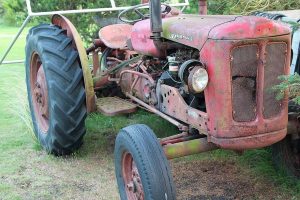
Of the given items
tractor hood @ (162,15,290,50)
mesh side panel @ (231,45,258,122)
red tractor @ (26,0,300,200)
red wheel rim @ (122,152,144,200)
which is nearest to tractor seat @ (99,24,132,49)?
red tractor @ (26,0,300,200)

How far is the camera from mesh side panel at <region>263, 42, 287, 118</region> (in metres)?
3.01

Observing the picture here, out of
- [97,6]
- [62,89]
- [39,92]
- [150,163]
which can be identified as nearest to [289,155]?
[150,163]

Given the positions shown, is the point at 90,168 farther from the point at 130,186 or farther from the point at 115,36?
the point at 115,36

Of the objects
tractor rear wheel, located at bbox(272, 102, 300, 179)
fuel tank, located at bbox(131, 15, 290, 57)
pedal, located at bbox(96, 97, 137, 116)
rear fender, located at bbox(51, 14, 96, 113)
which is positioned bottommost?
tractor rear wheel, located at bbox(272, 102, 300, 179)

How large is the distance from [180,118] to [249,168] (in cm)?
125

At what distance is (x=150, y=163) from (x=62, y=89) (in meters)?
1.51

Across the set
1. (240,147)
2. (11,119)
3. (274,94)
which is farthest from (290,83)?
(11,119)

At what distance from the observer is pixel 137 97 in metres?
4.43

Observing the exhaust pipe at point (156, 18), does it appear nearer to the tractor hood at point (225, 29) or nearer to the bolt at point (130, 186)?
the tractor hood at point (225, 29)

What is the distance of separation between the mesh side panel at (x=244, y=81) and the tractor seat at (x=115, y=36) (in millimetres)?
2019

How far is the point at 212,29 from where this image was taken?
300cm

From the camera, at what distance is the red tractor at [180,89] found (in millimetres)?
2945

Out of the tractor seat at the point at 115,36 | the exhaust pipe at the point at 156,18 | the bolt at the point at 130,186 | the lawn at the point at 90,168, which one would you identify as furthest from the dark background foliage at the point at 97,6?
the bolt at the point at 130,186

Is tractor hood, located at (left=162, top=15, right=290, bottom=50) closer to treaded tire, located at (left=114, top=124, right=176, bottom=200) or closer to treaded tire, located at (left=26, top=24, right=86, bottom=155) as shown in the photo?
treaded tire, located at (left=114, top=124, right=176, bottom=200)
